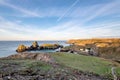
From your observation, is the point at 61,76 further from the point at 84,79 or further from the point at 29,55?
the point at 29,55

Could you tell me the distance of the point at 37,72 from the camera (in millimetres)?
11016

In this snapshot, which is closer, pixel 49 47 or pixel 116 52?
pixel 116 52

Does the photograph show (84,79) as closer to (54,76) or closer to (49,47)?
(54,76)

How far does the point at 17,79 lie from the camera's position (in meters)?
8.77

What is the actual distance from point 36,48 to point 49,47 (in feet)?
27.8

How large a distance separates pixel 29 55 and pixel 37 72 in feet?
42.4

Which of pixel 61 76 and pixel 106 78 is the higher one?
pixel 61 76

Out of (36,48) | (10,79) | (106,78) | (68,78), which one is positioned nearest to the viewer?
(10,79)

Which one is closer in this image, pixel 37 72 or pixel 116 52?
pixel 37 72

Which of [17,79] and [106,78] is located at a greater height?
[17,79]

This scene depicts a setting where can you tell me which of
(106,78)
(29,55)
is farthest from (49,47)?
(106,78)

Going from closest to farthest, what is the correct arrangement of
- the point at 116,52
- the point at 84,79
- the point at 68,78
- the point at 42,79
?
the point at 42,79, the point at 68,78, the point at 84,79, the point at 116,52

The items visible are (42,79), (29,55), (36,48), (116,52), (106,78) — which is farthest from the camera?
(36,48)

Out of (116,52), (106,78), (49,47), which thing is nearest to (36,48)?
(49,47)
